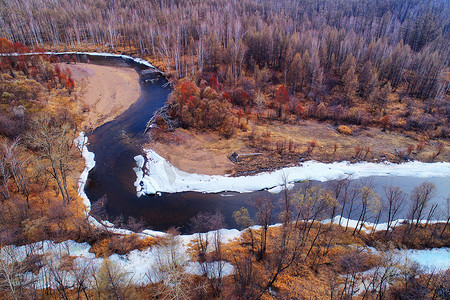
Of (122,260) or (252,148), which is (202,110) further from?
(122,260)

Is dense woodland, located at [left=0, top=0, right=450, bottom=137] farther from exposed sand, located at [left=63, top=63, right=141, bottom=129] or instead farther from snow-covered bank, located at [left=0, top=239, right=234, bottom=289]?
snow-covered bank, located at [left=0, top=239, right=234, bottom=289]

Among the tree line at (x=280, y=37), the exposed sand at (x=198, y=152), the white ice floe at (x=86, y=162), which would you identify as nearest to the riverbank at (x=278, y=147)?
the exposed sand at (x=198, y=152)

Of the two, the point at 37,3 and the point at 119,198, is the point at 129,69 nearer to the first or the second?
the point at 119,198

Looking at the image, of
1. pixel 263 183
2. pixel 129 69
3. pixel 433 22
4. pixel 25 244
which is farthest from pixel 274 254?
pixel 433 22

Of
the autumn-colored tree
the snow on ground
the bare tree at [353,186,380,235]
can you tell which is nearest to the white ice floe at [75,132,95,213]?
the bare tree at [353,186,380,235]

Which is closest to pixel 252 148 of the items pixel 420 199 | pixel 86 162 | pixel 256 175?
pixel 256 175

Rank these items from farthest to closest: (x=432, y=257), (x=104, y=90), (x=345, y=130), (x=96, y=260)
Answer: (x=104, y=90) < (x=345, y=130) < (x=432, y=257) < (x=96, y=260)
